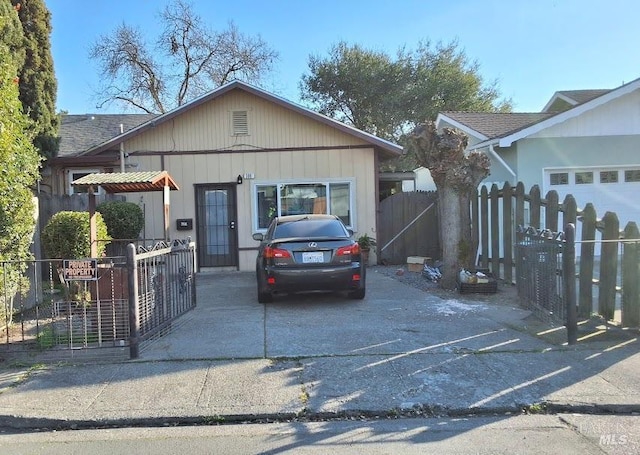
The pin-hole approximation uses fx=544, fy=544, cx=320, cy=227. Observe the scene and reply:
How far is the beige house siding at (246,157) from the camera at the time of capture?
45.6ft

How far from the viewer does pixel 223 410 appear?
4730 millimetres

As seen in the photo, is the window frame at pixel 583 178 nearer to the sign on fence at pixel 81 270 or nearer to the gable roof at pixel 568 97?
the gable roof at pixel 568 97

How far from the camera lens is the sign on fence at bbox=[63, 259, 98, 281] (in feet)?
20.4

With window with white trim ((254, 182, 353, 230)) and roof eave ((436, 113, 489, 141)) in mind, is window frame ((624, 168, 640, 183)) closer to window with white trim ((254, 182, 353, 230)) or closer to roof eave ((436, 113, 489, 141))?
roof eave ((436, 113, 489, 141))

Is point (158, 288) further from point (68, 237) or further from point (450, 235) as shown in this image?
point (450, 235)

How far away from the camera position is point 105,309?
22.1 feet

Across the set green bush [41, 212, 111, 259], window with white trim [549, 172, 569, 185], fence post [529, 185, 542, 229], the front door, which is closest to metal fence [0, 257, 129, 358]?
green bush [41, 212, 111, 259]

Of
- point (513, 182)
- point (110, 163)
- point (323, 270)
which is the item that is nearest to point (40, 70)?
point (110, 163)

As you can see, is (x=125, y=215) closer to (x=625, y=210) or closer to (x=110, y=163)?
(x=110, y=163)

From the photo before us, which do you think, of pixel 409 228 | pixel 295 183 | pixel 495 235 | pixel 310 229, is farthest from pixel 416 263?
pixel 310 229

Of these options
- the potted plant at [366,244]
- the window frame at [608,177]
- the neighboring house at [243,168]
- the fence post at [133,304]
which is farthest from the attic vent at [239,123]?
the window frame at [608,177]

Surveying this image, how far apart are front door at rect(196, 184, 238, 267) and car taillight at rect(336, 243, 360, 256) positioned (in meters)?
5.93

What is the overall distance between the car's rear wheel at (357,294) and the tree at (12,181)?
5.00 meters

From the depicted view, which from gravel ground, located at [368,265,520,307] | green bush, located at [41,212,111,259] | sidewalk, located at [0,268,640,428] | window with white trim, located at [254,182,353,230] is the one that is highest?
window with white trim, located at [254,182,353,230]
